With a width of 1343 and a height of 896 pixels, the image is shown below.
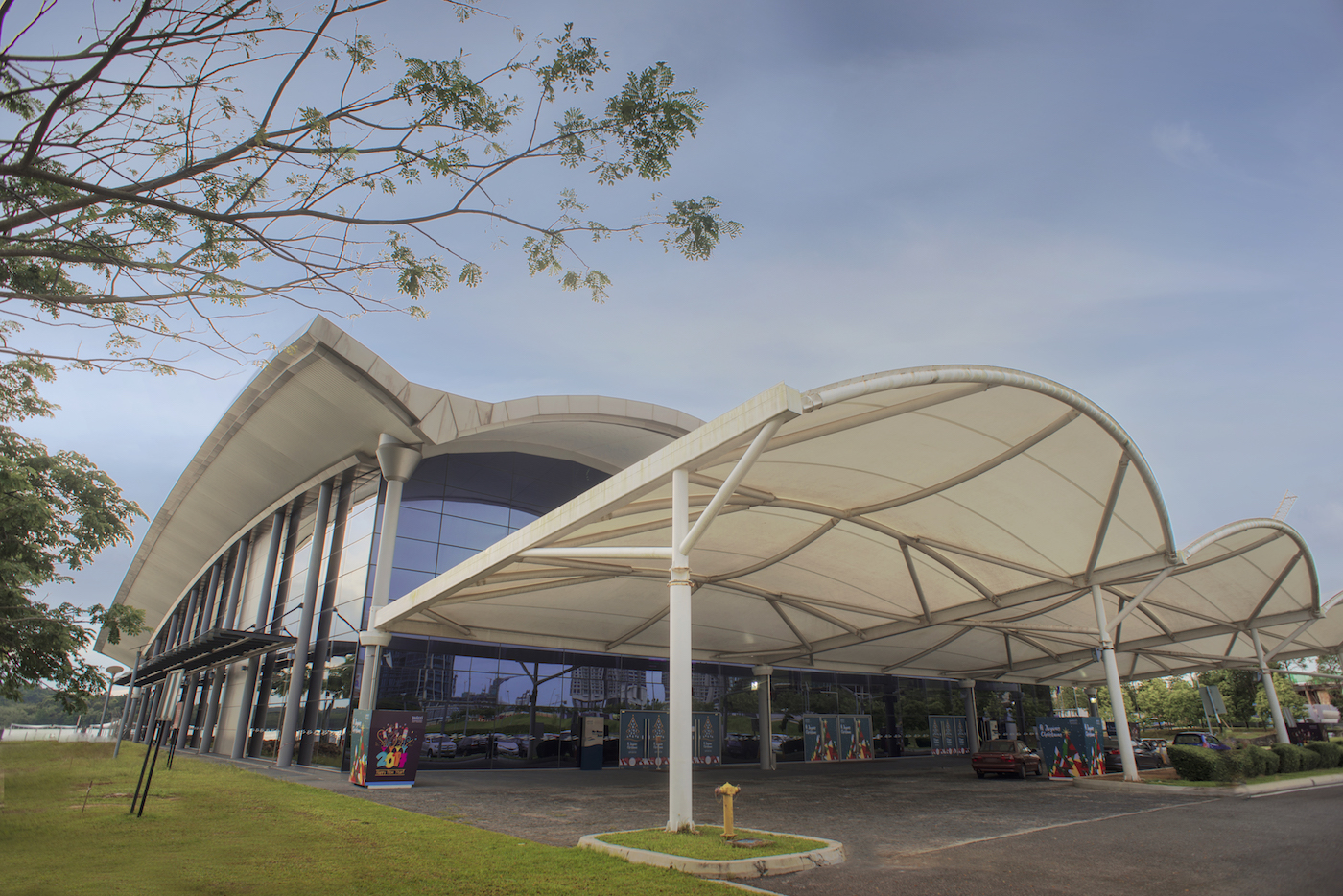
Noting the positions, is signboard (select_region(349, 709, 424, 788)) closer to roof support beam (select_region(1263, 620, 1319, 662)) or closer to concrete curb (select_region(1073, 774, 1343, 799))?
concrete curb (select_region(1073, 774, 1343, 799))

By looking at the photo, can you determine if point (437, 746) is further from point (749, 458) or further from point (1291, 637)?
point (1291, 637)

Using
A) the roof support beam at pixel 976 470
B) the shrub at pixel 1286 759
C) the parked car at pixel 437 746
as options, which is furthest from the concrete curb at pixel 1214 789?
the parked car at pixel 437 746

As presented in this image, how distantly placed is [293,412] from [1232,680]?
255 ft

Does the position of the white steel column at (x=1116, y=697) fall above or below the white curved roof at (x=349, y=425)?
below

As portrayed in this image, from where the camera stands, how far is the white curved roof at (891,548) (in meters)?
12.2

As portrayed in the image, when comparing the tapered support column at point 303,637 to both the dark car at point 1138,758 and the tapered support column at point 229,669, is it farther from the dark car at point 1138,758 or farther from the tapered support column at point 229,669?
the dark car at point 1138,758

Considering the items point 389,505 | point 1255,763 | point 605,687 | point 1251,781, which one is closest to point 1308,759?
point 1255,763

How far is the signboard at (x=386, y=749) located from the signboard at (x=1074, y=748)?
62.7 ft

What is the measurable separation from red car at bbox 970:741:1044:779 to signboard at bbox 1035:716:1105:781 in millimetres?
624

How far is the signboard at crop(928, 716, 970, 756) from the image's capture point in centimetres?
3925

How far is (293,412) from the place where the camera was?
80.3ft

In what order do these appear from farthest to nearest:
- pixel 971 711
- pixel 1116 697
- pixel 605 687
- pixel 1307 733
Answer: pixel 971 711 → pixel 1307 733 → pixel 605 687 → pixel 1116 697

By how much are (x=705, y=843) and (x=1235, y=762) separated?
17.4m

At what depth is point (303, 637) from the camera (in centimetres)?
2428
